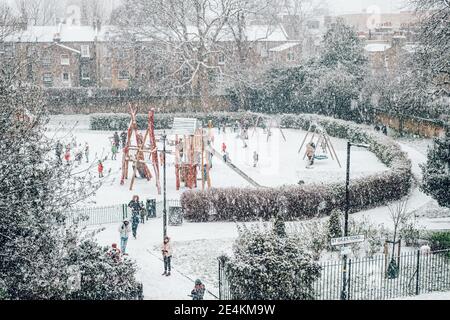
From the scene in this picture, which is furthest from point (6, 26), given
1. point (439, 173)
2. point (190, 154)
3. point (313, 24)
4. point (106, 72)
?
point (313, 24)

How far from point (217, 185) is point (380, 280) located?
14024 mm

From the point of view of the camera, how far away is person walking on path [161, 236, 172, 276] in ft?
58.8

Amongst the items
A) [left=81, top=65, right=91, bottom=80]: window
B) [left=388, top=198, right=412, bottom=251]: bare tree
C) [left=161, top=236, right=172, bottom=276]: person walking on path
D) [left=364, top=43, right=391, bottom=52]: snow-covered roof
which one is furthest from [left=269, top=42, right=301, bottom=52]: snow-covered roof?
[left=161, top=236, right=172, bottom=276]: person walking on path

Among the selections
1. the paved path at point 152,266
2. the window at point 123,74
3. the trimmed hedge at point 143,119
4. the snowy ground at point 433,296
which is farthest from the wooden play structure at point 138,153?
the window at point 123,74

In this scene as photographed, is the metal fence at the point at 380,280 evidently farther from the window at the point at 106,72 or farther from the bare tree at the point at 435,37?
the window at the point at 106,72

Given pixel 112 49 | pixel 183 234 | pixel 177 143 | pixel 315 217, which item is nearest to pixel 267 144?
pixel 177 143

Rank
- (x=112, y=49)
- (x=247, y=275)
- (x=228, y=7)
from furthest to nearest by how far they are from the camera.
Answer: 1. (x=112, y=49)
2. (x=228, y=7)
3. (x=247, y=275)

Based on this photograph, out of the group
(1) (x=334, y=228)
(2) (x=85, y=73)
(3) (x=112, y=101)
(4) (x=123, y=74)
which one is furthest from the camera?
(2) (x=85, y=73)

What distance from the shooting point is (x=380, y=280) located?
58.2 feet

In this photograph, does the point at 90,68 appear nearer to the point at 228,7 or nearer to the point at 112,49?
the point at 112,49

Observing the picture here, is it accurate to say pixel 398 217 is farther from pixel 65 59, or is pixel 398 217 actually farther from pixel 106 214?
pixel 65 59

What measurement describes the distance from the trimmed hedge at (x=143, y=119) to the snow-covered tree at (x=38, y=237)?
34.9m
